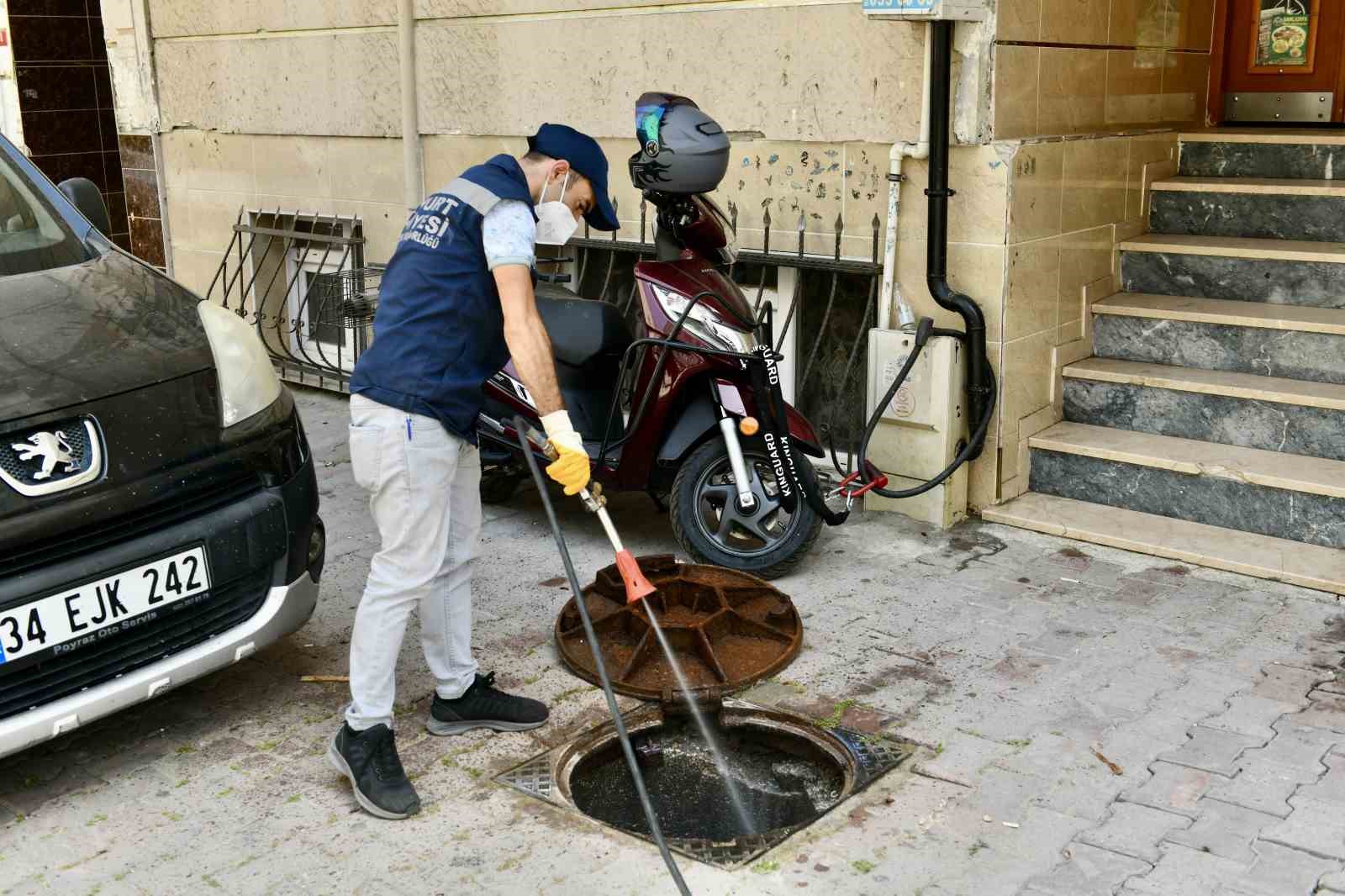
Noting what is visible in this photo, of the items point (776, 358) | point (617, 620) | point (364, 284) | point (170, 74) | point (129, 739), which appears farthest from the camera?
point (170, 74)

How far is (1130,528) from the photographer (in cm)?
565

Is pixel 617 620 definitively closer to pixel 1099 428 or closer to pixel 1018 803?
pixel 1018 803

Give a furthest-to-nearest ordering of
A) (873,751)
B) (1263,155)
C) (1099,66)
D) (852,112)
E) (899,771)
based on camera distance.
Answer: (1263,155), (1099,66), (852,112), (873,751), (899,771)

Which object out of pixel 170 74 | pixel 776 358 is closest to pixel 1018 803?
pixel 776 358

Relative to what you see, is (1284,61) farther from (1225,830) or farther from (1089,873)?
(1089,873)

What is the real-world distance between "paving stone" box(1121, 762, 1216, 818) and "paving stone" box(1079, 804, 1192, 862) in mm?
34

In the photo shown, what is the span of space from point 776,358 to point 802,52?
5.28 ft

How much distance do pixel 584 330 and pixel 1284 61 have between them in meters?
4.42

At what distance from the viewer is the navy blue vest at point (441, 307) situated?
→ 3.71m

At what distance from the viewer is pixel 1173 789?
373cm

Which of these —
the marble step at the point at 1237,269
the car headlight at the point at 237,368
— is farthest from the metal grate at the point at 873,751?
the marble step at the point at 1237,269

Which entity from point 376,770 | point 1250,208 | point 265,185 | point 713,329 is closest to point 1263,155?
point 1250,208

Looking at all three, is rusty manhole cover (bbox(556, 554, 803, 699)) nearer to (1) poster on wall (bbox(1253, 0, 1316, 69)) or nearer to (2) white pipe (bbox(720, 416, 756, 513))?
(2) white pipe (bbox(720, 416, 756, 513))

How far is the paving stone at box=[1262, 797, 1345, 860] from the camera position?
3.44 meters
